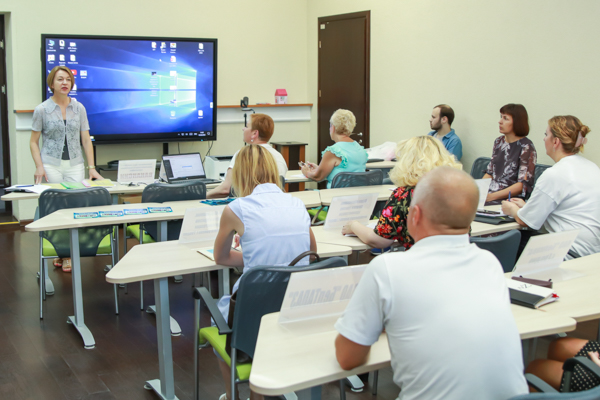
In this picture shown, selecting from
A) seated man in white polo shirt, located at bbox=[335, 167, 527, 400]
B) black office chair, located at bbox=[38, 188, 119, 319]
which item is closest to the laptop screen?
black office chair, located at bbox=[38, 188, 119, 319]

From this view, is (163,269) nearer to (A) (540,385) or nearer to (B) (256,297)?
(B) (256,297)

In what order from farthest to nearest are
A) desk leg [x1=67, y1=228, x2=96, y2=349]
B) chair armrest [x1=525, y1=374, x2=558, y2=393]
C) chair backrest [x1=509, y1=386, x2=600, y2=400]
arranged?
1. desk leg [x1=67, y1=228, x2=96, y2=349]
2. chair armrest [x1=525, y1=374, x2=558, y2=393]
3. chair backrest [x1=509, y1=386, x2=600, y2=400]

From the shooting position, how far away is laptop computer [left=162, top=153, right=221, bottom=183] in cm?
516

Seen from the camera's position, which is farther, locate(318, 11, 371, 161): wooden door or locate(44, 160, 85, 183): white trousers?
locate(318, 11, 371, 161): wooden door

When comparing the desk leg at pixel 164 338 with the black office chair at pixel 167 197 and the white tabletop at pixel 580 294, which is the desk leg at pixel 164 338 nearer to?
the black office chair at pixel 167 197

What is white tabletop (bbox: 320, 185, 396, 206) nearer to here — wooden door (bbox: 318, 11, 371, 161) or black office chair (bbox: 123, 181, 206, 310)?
black office chair (bbox: 123, 181, 206, 310)

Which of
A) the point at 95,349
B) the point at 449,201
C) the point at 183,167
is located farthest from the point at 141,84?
the point at 449,201

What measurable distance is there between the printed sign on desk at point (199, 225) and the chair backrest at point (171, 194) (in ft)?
3.15

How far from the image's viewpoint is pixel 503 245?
2678 millimetres

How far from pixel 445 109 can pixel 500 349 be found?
5.05 meters

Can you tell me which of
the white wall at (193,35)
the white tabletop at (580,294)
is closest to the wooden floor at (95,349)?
the white tabletop at (580,294)

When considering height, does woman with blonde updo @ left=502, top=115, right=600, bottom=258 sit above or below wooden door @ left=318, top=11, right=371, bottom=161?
below

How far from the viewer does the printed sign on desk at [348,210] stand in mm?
3189

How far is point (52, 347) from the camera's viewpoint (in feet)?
11.0
